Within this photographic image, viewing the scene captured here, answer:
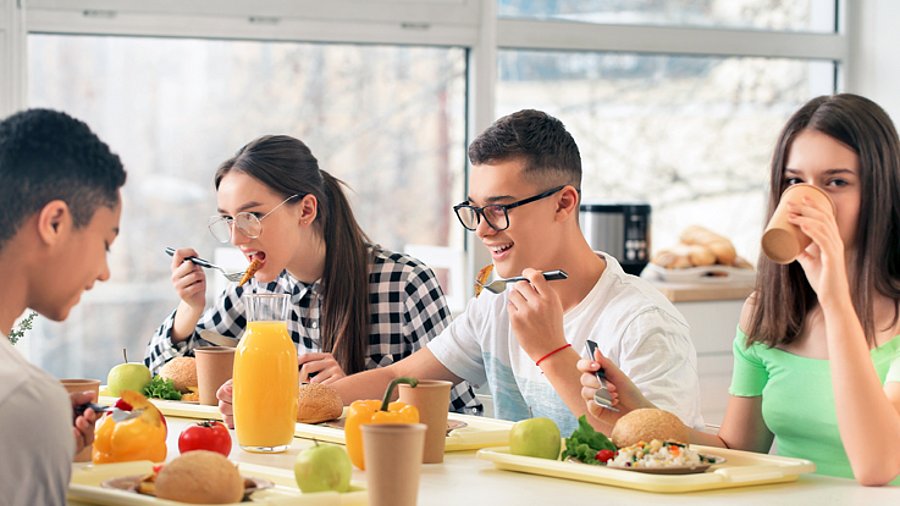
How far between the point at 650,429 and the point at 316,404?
26.0 inches

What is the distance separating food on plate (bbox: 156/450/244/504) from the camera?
4.91ft

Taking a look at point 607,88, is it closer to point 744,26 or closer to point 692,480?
point 744,26

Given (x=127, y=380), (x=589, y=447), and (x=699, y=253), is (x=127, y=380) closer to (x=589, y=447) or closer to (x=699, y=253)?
(x=589, y=447)

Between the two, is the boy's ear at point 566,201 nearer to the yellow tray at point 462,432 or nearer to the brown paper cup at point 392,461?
the yellow tray at point 462,432

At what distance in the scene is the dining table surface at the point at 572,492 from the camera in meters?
1.64

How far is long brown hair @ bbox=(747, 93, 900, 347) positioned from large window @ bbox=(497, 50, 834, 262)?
8.40 ft

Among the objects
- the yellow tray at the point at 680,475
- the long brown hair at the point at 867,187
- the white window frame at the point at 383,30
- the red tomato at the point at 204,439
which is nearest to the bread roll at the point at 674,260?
the white window frame at the point at 383,30

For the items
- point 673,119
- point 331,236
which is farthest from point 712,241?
point 331,236

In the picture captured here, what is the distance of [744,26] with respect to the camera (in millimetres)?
5109

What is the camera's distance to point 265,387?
77.3 inches

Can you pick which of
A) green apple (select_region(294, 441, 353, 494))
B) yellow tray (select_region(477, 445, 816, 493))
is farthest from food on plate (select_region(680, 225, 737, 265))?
green apple (select_region(294, 441, 353, 494))

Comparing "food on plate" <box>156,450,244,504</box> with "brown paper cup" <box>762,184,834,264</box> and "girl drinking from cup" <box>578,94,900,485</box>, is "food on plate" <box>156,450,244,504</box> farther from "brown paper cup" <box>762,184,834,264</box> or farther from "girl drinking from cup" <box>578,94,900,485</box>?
"brown paper cup" <box>762,184,834,264</box>

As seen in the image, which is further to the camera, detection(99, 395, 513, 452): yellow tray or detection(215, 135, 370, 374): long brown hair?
detection(215, 135, 370, 374): long brown hair

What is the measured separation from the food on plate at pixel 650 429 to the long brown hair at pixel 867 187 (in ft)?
1.64
